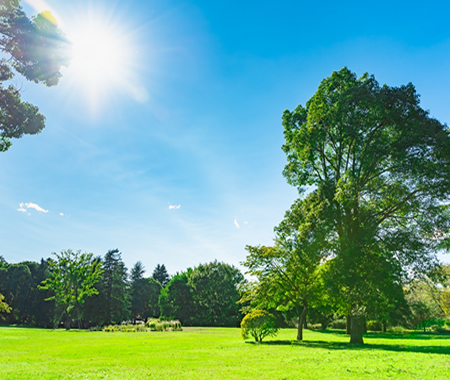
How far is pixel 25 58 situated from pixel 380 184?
19.7m

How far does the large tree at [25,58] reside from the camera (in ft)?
38.4

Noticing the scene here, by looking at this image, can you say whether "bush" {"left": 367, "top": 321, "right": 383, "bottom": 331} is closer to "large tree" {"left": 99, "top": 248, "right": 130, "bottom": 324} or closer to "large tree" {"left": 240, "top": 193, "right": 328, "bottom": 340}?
"large tree" {"left": 240, "top": 193, "right": 328, "bottom": 340}

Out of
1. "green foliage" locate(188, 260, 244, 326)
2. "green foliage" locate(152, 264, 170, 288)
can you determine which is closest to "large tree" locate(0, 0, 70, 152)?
"green foliage" locate(188, 260, 244, 326)

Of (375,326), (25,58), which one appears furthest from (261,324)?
(375,326)

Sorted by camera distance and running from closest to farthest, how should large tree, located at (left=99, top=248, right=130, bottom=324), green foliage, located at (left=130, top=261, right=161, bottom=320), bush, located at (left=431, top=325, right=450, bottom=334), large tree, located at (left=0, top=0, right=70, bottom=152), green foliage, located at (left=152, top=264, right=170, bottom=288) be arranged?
large tree, located at (left=0, top=0, right=70, bottom=152)
bush, located at (left=431, top=325, right=450, bottom=334)
large tree, located at (left=99, top=248, right=130, bottom=324)
green foliage, located at (left=130, top=261, right=161, bottom=320)
green foliage, located at (left=152, top=264, right=170, bottom=288)

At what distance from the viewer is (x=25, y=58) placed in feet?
39.9

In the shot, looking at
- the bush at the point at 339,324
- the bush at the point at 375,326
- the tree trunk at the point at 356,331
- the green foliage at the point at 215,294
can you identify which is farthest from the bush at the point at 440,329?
the green foliage at the point at 215,294

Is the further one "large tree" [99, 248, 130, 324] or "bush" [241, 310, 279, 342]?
"large tree" [99, 248, 130, 324]

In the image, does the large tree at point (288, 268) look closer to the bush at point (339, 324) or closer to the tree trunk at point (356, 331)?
the tree trunk at point (356, 331)

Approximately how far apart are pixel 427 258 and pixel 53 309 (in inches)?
2800

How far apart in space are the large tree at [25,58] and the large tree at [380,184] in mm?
15169

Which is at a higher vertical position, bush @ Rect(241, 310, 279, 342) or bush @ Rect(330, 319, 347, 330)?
bush @ Rect(241, 310, 279, 342)

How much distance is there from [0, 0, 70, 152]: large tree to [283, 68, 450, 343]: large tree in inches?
597

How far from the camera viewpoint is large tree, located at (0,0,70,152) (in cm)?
1171
